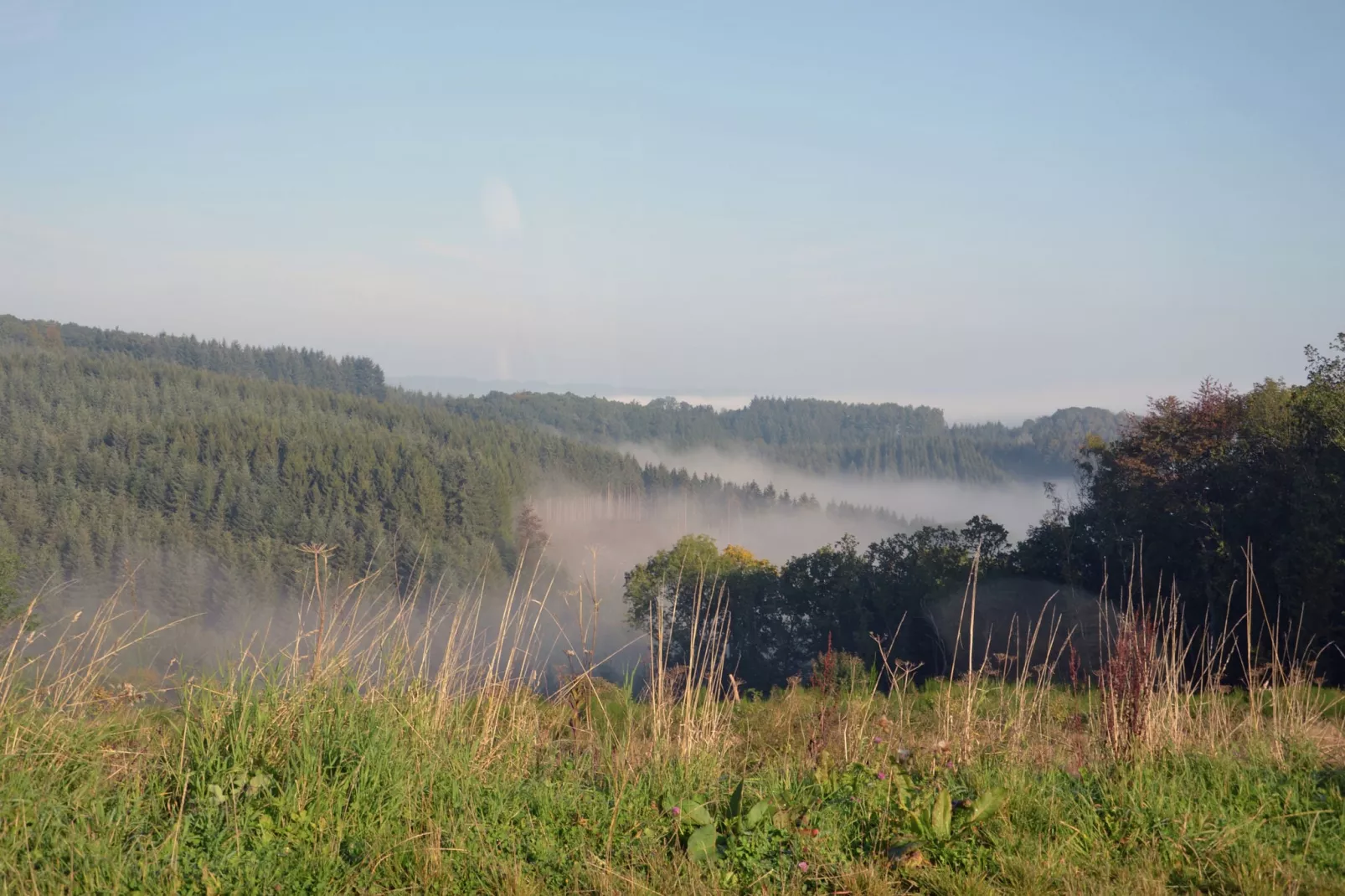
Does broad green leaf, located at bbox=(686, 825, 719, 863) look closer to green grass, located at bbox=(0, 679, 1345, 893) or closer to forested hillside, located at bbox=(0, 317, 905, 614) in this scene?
green grass, located at bbox=(0, 679, 1345, 893)

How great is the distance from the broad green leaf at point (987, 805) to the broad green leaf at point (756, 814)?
0.71m

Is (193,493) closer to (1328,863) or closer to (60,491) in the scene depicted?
(60,491)

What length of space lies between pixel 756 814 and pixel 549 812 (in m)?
0.73

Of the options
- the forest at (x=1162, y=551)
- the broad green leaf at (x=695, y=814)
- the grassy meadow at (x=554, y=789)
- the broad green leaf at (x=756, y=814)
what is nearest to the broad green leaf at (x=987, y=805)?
the grassy meadow at (x=554, y=789)

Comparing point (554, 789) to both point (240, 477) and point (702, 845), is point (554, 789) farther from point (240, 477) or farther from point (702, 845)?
point (240, 477)

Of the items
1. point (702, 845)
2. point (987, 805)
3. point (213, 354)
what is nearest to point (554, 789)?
point (702, 845)

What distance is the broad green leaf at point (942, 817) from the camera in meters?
3.14

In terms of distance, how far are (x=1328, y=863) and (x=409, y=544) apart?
232 ft

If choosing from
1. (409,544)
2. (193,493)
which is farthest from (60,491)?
(409,544)

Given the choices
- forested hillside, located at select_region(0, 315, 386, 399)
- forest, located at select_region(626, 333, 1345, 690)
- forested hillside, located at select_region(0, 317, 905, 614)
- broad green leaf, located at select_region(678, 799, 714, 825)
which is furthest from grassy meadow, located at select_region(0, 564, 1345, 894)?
forested hillside, located at select_region(0, 315, 386, 399)

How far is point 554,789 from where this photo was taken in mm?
3451

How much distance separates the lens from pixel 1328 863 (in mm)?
3051

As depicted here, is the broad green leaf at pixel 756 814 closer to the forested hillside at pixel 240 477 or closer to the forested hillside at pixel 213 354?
the forested hillside at pixel 240 477

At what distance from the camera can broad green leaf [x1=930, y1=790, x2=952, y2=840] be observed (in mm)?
3139
